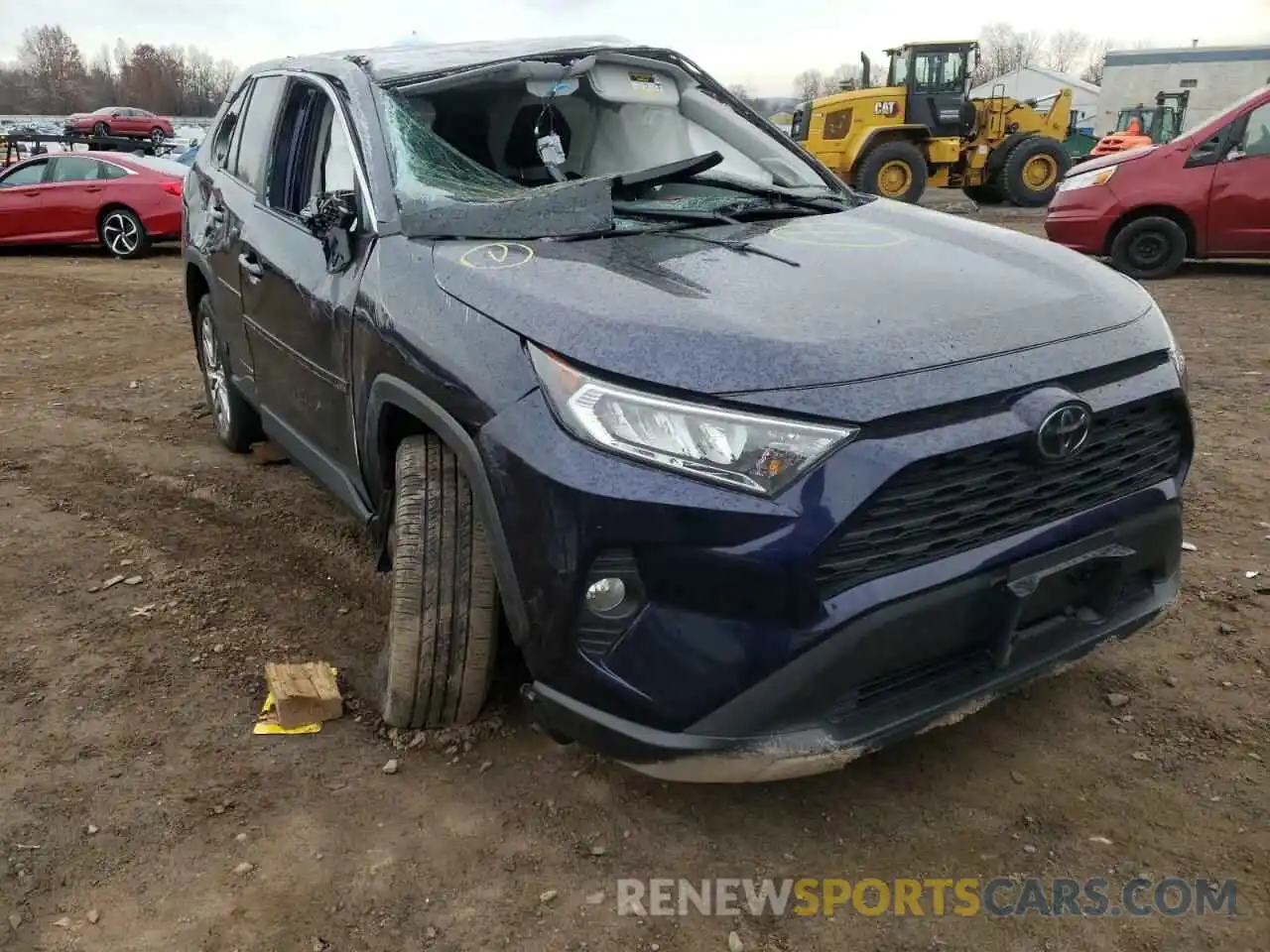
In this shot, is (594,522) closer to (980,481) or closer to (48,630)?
(980,481)

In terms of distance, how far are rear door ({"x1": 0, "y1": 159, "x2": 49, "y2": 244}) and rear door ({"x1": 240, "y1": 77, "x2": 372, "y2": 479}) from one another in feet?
35.0

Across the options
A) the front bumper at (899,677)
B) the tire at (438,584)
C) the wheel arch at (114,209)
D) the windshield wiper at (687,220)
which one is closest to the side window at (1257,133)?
the windshield wiper at (687,220)

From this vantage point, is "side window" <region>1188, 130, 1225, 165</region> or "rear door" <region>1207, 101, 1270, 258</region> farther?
"side window" <region>1188, 130, 1225, 165</region>

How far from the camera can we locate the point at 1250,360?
20.9 ft

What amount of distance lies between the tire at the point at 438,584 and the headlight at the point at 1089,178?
8724mm

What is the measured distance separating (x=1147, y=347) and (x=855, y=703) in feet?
3.47

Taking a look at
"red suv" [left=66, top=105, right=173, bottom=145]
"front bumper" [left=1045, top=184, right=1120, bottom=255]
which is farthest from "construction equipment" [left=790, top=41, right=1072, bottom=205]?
"red suv" [left=66, top=105, right=173, bottom=145]

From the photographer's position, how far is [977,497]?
204 centimetres

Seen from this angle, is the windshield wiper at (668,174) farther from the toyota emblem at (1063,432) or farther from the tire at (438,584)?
the toyota emblem at (1063,432)

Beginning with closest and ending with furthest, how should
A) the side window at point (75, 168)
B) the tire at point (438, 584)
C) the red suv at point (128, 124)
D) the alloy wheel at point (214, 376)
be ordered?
the tire at point (438, 584)
the alloy wheel at point (214, 376)
the side window at point (75, 168)
the red suv at point (128, 124)

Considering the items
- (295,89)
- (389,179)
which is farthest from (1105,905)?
(295,89)

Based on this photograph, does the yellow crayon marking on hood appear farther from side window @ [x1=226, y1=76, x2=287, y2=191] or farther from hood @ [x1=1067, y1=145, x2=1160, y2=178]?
hood @ [x1=1067, y1=145, x2=1160, y2=178]

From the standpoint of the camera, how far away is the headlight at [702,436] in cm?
190

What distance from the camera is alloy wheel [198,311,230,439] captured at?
4590 millimetres
